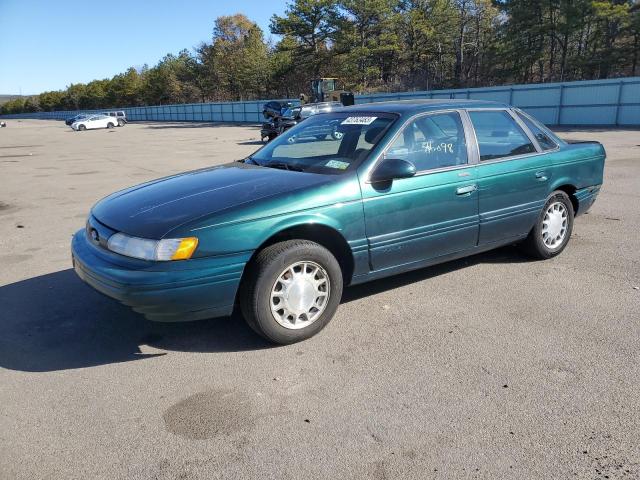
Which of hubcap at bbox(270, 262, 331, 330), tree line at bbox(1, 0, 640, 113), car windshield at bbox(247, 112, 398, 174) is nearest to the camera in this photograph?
hubcap at bbox(270, 262, 331, 330)

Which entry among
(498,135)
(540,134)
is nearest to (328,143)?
(498,135)

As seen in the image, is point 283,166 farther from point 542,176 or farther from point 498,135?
point 542,176

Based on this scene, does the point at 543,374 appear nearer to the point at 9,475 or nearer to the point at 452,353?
the point at 452,353

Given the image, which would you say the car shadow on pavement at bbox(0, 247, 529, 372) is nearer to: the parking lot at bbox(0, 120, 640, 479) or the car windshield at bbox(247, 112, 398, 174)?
the parking lot at bbox(0, 120, 640, 479)

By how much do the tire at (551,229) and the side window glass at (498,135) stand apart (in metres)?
0.62

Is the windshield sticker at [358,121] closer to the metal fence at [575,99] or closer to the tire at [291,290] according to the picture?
the tire at [291,290]

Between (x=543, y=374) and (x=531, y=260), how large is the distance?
7.57ft

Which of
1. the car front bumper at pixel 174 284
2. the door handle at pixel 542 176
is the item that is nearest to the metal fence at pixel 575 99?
the door handle at pixel 542 176

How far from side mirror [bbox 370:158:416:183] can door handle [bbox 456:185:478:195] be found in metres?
0.62

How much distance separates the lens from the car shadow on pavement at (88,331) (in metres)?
3.54

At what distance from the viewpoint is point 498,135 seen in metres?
4.74

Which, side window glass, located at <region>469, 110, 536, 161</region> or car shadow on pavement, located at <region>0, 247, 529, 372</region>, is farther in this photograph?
side window glass, located at <region>469, 110, 536, 161</region>

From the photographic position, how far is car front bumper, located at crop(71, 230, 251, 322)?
314 centimetres

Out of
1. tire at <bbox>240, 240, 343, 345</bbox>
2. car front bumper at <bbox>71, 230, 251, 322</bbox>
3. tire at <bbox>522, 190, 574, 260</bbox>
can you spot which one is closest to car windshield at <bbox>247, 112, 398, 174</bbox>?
tire at <bbox>240, 240, 343, 345</bbox>
